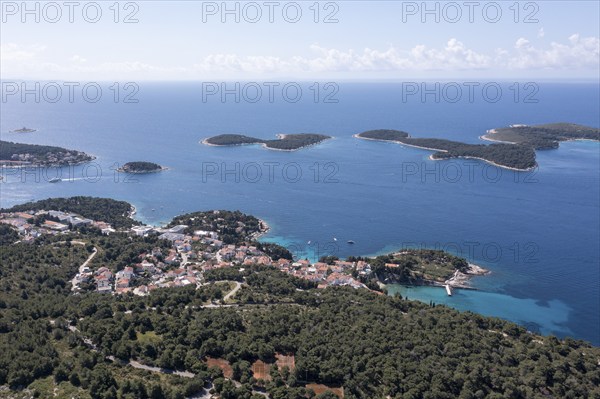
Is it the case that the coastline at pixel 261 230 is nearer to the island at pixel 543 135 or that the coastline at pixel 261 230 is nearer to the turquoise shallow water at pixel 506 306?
the turquoise shallow water at pixel 506 306

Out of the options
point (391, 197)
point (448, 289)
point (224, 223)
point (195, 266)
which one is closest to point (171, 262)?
Result: point (195, 266)

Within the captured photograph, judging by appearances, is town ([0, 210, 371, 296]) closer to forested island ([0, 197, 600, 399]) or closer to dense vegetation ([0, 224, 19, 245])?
dense vegetation ([0, 224, 19, 245])

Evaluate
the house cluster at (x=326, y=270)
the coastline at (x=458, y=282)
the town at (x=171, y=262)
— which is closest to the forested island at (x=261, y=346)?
the town at (x=171, y=262)

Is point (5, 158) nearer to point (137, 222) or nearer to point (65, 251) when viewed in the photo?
point (137, 222)

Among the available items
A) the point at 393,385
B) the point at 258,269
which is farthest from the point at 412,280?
the point at 393,385

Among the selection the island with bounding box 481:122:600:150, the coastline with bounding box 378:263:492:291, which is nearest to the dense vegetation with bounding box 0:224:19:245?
the coastline with bounding box 378:263:492:291

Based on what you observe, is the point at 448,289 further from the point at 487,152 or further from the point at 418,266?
the point at 487,152
